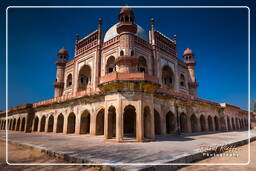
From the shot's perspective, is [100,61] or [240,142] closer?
[240,142]

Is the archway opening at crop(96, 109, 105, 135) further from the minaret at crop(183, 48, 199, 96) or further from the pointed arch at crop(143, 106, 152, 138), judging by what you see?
the minaret at crop(183, 48, 199, 96)

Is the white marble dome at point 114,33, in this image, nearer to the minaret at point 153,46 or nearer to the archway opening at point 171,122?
the minaret at point 153,46

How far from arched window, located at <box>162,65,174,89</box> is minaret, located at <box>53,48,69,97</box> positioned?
18.7 meters

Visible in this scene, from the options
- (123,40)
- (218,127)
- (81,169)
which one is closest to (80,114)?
(123,40)

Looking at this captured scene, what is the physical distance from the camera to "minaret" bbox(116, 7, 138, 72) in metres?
13.5

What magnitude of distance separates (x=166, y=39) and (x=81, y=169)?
24495mm

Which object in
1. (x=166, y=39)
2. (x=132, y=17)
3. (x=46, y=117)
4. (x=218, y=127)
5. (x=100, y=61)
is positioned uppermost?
Answer: (x=166, y=39)

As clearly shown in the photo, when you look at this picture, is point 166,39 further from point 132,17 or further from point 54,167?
point 54,167

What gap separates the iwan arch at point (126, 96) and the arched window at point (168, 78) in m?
0.18

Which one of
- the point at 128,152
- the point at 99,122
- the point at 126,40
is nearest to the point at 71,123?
the point at 99,122

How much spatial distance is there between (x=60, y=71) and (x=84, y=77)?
18.6 ft

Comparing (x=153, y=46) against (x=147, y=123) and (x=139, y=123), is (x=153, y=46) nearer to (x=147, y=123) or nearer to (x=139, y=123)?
(x=147, y=123)

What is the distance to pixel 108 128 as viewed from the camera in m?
12.5
